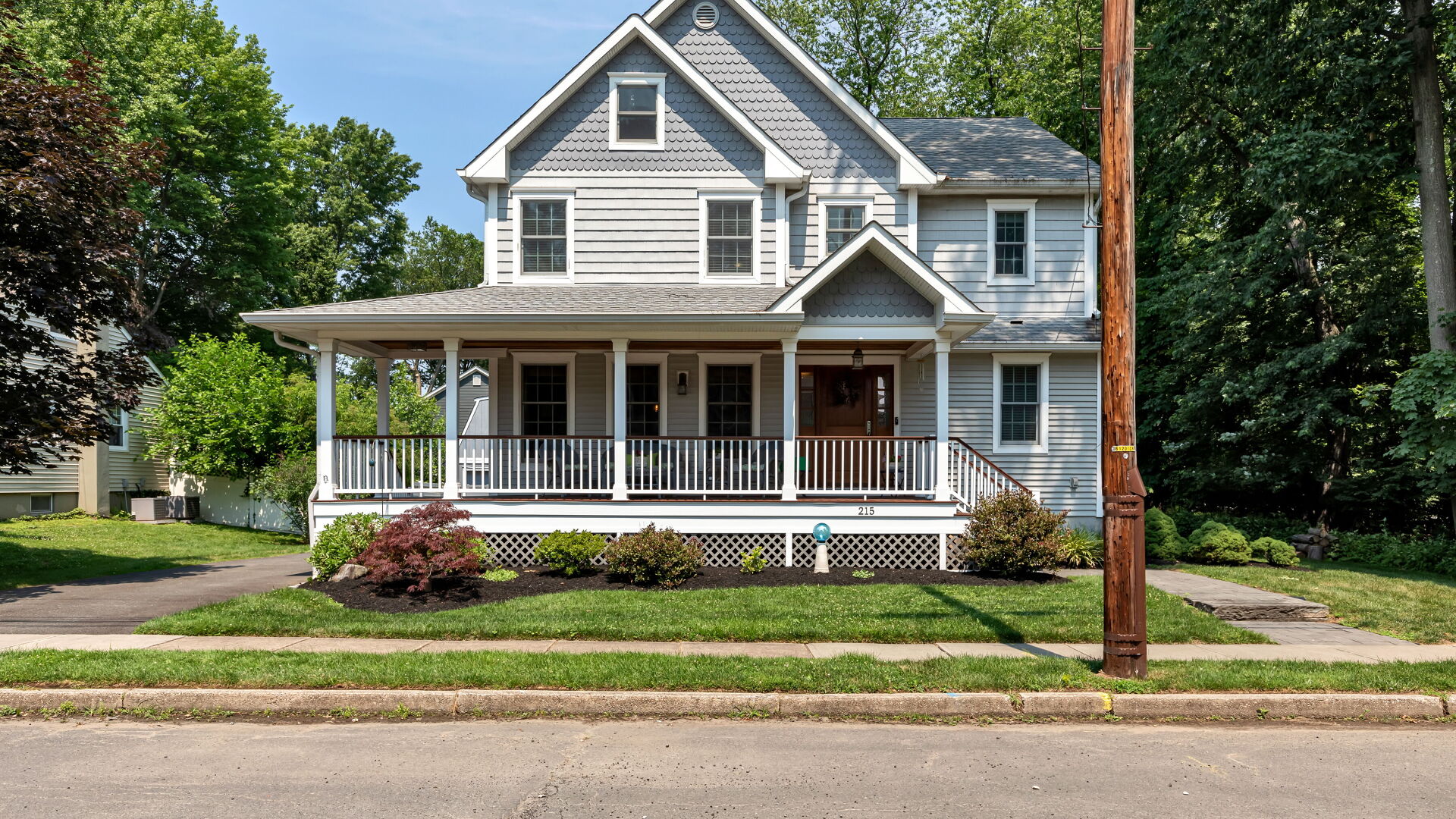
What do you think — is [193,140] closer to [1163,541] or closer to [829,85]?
[829,85]

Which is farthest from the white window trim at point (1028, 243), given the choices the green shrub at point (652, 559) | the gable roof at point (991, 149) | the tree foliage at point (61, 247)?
the tree foliage at point (61, 247)

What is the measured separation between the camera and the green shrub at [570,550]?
12070 millimetres

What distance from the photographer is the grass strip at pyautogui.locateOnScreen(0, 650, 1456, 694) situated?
6.95 meters

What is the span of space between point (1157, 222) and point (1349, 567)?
30.5 feet

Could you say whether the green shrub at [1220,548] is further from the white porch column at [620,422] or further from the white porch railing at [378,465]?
the white porch railing at [378,465]

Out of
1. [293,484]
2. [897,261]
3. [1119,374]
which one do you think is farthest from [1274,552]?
[293,484]

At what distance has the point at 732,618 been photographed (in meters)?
9.39

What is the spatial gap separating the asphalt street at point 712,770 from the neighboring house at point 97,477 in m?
19.7

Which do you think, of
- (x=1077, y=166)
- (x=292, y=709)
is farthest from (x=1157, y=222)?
(x=292, y=709)

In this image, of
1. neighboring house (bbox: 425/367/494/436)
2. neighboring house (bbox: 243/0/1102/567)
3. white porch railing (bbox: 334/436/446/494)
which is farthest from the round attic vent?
neighboring house (bbox: 425/367/494/436)

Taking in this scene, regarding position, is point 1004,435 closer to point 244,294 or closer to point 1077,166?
point 1077,166

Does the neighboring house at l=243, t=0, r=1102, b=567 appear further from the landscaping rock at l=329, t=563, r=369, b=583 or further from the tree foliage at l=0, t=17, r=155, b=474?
the tree foliage at l=0, t=17, r=155, b=474

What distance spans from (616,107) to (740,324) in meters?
5.70

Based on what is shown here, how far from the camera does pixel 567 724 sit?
642cm
